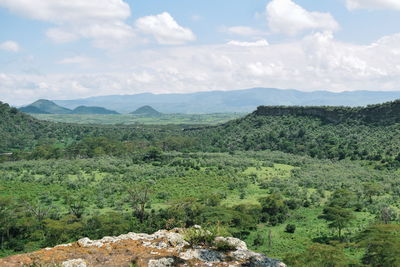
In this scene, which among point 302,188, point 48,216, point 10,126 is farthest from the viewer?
point 10,126

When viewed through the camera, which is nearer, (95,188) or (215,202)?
(215,202)

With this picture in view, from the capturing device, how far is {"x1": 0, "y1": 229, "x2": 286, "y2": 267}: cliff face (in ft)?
36.0

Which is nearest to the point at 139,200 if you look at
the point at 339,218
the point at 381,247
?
the point at 339,218

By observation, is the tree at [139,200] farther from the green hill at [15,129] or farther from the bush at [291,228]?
the green hill at [15,129]

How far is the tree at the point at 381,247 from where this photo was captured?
73.8ft

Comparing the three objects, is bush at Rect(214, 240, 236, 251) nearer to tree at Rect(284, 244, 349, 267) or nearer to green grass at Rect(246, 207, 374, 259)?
tree at Rect(284, 244, 349, 267)

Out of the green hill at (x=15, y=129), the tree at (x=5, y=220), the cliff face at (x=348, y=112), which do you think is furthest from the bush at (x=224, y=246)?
the green hill at (x=15, y=129)

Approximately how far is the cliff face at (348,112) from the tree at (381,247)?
74.7 m

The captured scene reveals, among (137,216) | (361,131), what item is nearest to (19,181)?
(137,216)

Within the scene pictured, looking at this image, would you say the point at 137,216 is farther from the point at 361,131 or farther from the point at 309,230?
the point at 361,131

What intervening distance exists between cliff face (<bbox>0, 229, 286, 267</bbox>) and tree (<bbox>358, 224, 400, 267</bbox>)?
1371cm

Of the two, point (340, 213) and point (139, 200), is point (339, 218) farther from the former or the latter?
point (139, 200)

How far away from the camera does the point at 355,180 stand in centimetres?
6400

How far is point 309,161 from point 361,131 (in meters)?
22.5
